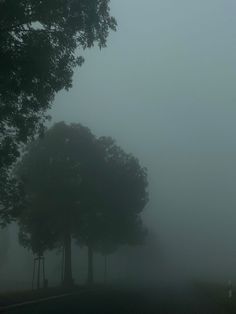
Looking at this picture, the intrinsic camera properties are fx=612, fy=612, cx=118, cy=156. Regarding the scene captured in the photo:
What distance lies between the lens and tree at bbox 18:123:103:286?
1817 inches

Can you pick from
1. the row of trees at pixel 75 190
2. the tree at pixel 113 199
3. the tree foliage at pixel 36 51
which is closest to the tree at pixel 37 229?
the row of trees at pixel 75 190

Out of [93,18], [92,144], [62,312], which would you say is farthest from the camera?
[92,144]

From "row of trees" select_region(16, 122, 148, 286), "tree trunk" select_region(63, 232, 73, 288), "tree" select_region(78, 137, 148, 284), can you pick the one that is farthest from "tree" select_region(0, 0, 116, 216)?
"tree" select_region(78, 137, 148, 284)

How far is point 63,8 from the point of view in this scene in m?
21.5

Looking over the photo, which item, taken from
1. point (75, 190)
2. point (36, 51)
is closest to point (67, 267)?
point (75, 190)

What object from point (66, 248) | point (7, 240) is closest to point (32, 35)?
point (66, 248)

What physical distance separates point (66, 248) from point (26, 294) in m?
15.2

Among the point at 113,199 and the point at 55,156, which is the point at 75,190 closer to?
the point at 55,156

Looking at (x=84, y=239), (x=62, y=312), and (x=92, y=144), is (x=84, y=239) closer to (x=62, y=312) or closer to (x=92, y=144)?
(x=92, y=144)

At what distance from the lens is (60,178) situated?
46594 millimetres

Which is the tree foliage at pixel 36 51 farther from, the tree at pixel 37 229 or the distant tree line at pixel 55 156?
the tree at pixel 37 229

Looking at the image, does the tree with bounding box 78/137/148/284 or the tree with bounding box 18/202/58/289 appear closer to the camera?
the tree with bounding box 18/202/58/289

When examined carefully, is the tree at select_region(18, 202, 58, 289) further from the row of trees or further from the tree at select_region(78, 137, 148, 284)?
the tree at select_region(78, 137, 148, 284)

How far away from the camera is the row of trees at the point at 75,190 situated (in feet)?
151
